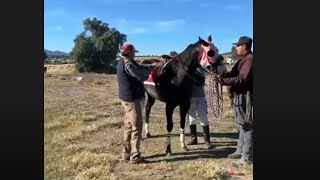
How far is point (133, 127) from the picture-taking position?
750cm

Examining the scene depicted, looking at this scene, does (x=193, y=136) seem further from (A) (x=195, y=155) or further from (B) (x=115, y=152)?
(B) (x=115, y=152)

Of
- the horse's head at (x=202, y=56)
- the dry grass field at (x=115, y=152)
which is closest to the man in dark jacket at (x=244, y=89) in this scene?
the horse's head at (x=202, y=56)

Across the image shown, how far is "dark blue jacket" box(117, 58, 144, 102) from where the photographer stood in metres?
7.32

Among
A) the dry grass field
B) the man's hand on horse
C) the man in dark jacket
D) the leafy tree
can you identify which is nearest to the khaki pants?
the dry grass field

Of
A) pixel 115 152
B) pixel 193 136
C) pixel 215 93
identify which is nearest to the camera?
pixel 215 93

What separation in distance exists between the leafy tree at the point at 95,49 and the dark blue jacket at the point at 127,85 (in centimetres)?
3800

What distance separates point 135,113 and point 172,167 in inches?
44.3

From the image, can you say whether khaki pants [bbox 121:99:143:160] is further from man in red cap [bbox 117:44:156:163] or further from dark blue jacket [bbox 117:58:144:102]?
dark blue jacket [bbox 117:58:144:102]

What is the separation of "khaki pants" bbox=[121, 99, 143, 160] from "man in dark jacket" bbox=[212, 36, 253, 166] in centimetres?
151

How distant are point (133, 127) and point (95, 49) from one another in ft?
132

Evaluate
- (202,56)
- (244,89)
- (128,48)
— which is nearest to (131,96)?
(128,48)

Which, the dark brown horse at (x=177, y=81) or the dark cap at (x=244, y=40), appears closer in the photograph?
the dark cap at (x=244, y=40)

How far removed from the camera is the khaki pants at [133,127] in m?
7.45

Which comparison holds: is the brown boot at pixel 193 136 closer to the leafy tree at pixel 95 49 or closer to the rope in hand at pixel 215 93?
the rope in hand at pixel 215 93
